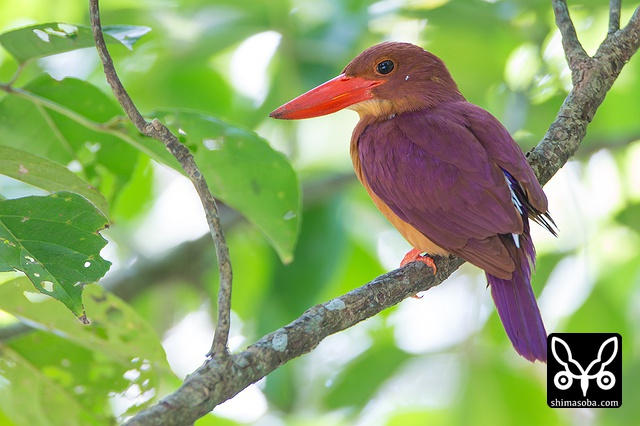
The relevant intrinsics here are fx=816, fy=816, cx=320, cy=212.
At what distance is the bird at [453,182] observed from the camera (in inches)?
80.5

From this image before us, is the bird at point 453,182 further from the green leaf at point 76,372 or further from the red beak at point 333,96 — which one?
the green leaf at point 76,372

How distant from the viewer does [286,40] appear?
3.31 m

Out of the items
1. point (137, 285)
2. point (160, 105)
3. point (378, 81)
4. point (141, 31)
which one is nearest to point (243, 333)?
point (137, 285)

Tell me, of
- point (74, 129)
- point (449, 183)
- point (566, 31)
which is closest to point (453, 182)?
point (449, 183)

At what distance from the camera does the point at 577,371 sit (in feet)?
7.09

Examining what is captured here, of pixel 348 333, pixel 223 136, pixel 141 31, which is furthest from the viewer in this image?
pixel 348 333

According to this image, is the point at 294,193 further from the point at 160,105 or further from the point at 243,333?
the point at 160,105

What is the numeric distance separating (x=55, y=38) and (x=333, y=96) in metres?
1.00

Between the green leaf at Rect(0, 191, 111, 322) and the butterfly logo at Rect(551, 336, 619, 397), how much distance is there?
129cm

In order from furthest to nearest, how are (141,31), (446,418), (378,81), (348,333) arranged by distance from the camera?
(348,333) < (446,418) < (378,81) < (141,31)

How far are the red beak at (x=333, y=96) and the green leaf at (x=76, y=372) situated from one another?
91cm

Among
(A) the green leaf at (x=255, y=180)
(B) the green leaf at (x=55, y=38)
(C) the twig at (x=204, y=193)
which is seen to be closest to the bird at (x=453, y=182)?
(A) the green leaf at (x=255, y=180)

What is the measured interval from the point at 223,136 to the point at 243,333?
154cm

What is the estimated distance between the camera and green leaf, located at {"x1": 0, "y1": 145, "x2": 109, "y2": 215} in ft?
5.19
